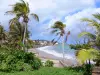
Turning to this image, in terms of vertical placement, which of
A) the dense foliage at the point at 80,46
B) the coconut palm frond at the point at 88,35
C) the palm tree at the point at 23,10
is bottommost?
the dense foliage at the point at 80,46

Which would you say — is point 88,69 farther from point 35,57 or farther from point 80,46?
point 35,57

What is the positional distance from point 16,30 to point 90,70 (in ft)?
82.6

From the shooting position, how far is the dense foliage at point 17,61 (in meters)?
20.7

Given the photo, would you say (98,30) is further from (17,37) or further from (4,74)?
(17,37)

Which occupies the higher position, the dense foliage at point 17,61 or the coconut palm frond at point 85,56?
Answer: the coconut palm frond at point 85,56

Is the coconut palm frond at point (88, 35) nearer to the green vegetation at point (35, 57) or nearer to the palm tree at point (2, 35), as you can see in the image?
the green vegetation at point (35, 57)

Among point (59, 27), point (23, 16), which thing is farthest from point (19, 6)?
point (59, 27)

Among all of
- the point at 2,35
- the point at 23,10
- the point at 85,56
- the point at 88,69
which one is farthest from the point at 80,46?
the point at 2,35

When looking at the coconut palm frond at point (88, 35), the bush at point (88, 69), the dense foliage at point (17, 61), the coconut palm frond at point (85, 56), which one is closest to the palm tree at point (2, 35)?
the dense foliage at point (17, 61)

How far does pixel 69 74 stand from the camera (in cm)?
1859

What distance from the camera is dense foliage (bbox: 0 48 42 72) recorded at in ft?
68.0

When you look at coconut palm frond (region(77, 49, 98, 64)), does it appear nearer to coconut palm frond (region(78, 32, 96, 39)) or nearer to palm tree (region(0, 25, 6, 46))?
coconut palm frond (region(78, 32, 96, 39))

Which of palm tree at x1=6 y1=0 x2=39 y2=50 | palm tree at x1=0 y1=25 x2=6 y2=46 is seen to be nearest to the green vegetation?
palm tree at x1=6 y1=0 x2=39 y2=50

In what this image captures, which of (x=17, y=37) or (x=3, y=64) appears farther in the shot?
(x=17, y=37)
